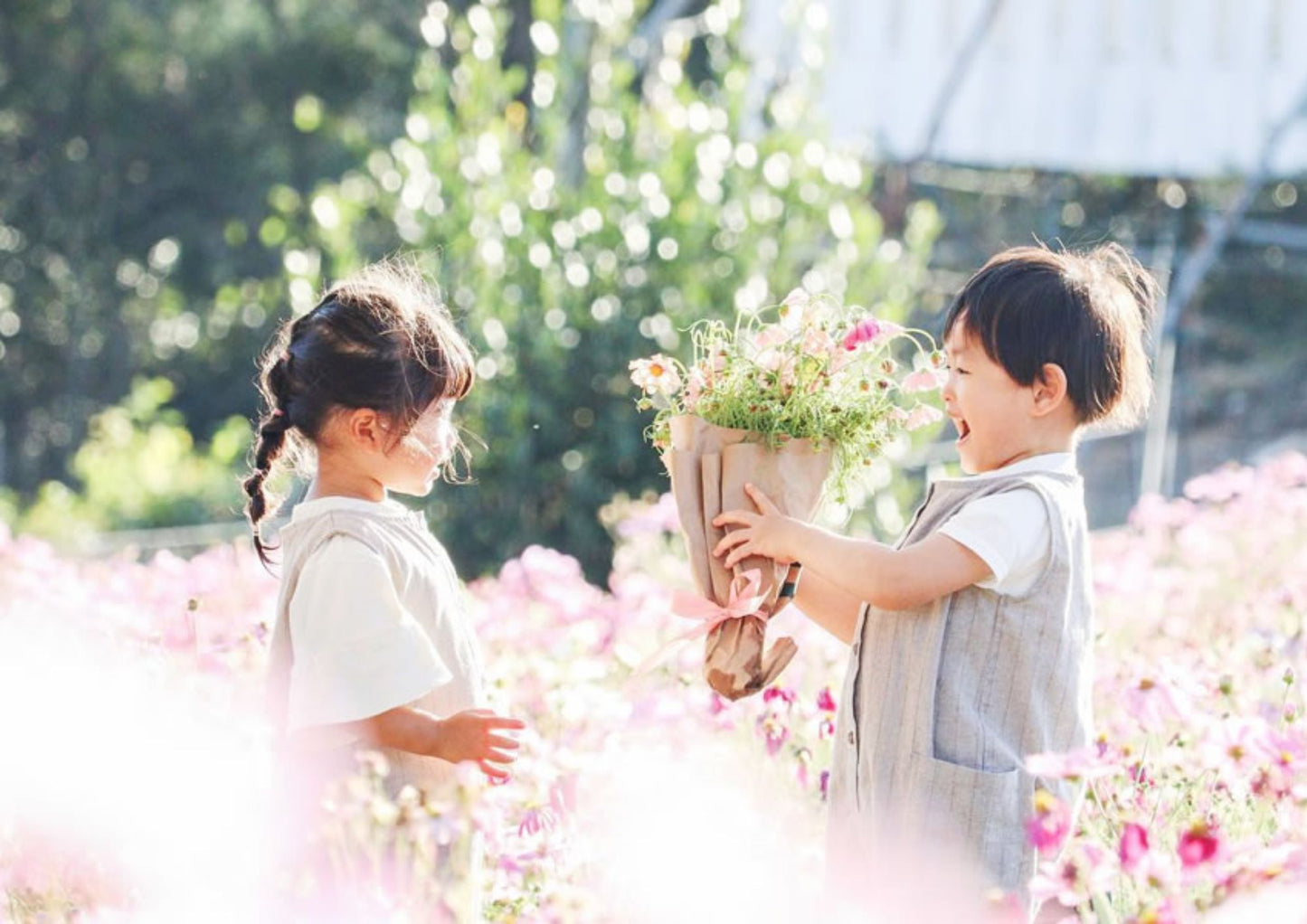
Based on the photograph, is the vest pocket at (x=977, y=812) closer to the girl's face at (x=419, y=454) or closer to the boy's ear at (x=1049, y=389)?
the boy's ear at (x=1049, y=389)

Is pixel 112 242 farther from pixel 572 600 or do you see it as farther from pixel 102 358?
pixel 572 600

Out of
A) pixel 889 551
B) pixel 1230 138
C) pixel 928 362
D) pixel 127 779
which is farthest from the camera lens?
pixel 1230 138

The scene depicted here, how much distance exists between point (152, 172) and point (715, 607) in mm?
14027

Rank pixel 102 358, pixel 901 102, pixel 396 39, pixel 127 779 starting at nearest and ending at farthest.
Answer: pixel 127 779 < pixel 901 102 < pixel 396 39 < pixel 102 358

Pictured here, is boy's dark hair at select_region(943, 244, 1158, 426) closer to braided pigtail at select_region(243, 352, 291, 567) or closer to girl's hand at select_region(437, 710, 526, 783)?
girl's hand at select_region(437, 710, 526, 783)

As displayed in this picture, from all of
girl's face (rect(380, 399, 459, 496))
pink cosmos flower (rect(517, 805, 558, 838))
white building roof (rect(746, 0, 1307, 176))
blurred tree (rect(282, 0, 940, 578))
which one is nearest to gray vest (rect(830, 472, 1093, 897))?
pink cosmos flower (rect(517, 805, 558, 838))

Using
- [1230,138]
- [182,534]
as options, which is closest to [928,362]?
[182,534]

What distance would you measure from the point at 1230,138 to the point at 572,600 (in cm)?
914

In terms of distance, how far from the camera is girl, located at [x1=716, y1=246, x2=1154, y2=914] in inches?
87.1

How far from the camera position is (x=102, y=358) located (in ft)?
52.7

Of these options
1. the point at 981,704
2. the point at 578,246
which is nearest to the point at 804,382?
the point at 981,704

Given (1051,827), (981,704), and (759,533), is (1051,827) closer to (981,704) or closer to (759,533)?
(981,704)

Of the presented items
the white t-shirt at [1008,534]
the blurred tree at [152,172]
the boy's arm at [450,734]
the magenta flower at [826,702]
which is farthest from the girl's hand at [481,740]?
the blurred tree at [152,172]

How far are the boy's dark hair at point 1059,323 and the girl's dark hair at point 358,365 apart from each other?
742mm
